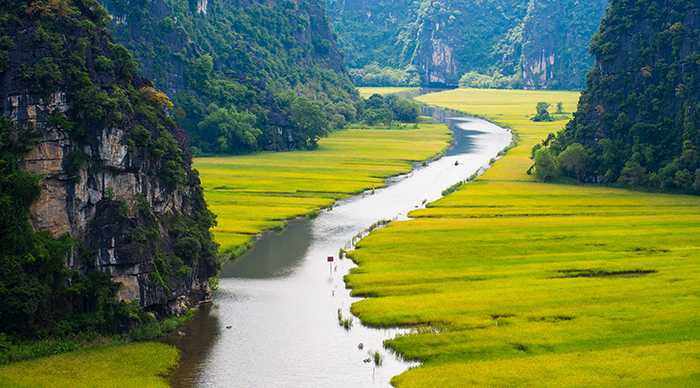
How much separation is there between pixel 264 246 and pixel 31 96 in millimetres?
30364

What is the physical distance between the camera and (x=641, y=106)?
9700cm

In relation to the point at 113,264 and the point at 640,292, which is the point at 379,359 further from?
the point at 640,292

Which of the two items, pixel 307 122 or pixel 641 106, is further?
pixel 307 122

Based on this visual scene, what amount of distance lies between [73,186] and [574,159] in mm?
79427

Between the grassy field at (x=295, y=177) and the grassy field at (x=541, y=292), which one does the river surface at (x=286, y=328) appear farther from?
the grassy field at (x=295, y=177)

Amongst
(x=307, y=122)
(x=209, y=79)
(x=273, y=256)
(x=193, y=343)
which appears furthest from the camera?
(x=209, y=79)

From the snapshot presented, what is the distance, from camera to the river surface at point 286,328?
3722 centimetres

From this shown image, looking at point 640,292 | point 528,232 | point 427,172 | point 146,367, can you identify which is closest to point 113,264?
point 146,367

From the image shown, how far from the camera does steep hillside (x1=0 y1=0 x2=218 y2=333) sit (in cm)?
3719

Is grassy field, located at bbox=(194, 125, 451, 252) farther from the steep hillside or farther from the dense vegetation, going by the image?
the dense vegetation

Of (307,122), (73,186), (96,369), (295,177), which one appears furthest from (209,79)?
(96,369)

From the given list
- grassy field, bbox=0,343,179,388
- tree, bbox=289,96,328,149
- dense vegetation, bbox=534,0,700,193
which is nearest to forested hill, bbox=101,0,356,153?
tree, bbox=289,96,328,149

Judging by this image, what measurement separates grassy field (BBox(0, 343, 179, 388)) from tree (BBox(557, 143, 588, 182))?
7737 cm

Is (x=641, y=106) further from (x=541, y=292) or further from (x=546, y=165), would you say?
(x=541, y=292)
